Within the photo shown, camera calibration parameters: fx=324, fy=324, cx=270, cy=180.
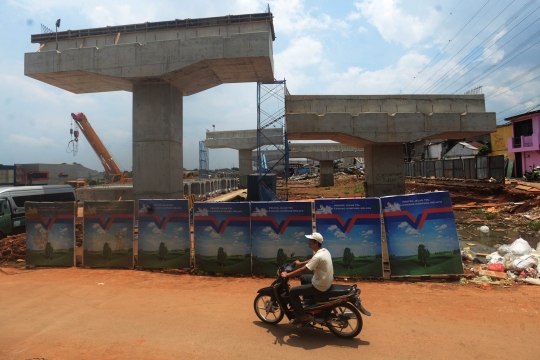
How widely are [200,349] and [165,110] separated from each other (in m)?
11.0

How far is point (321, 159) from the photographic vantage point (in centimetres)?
4306

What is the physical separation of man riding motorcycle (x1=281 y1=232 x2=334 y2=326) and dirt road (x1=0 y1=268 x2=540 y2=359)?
0.37m

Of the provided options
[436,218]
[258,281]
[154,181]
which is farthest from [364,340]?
[154,181]

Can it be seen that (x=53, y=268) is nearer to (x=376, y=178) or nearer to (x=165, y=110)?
(x=165, y=110)

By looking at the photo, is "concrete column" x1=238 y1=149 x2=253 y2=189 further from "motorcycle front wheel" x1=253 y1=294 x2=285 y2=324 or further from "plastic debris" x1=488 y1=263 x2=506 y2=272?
"motorcycle front wheel" x1=253 y1=294 x2=285 y2=324

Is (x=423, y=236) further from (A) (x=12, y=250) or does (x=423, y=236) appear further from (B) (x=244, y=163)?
(B) (x=244, y=163)

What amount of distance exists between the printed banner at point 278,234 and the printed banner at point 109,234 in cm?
325

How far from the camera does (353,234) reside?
6.91 meters

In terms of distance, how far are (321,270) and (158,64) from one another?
11.3m

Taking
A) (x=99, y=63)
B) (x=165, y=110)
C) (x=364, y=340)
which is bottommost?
(x=364, y=340)

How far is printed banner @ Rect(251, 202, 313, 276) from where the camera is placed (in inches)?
277

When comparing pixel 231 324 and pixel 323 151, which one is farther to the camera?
pixel 323 151

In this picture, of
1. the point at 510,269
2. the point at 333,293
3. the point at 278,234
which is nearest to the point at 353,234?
the point at 278,234

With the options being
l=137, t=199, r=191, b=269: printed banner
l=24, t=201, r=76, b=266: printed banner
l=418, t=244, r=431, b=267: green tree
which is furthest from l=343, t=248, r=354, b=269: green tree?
l=24, t=201, r=76, b=266: printed banner
